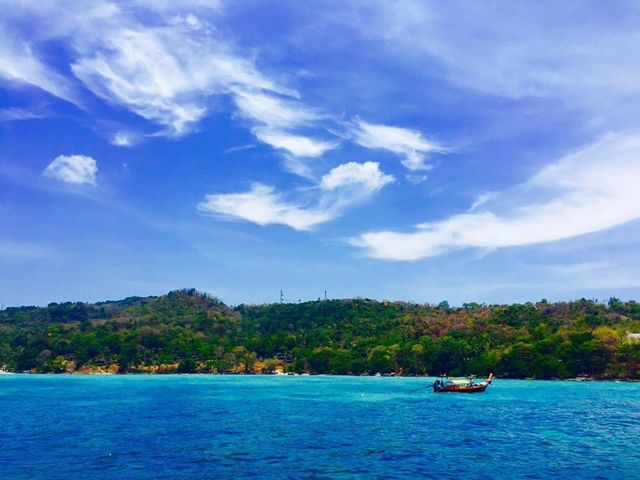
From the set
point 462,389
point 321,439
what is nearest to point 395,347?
point 462,389

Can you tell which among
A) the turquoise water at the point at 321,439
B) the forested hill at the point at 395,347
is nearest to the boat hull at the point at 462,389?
the turquoise water at the point at 321,439

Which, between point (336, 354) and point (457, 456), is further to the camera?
point (336, 354)

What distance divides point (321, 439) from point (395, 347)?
112 meters

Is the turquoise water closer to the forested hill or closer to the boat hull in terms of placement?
the boat hull

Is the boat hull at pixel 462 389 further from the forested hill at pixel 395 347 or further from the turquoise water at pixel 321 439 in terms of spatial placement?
the forested hill at pixel 395 347

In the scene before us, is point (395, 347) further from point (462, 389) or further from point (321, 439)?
point (321, 439)

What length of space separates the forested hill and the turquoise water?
51.8 metres

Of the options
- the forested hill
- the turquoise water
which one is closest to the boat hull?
the turquoise water

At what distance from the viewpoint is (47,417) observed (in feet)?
192

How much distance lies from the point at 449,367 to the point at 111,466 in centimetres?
11888

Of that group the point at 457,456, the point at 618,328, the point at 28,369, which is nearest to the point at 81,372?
the point at 28,369

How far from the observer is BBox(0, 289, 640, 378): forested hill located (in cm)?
12512

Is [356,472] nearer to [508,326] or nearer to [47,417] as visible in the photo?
[47,417]

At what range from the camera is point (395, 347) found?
15212cm
